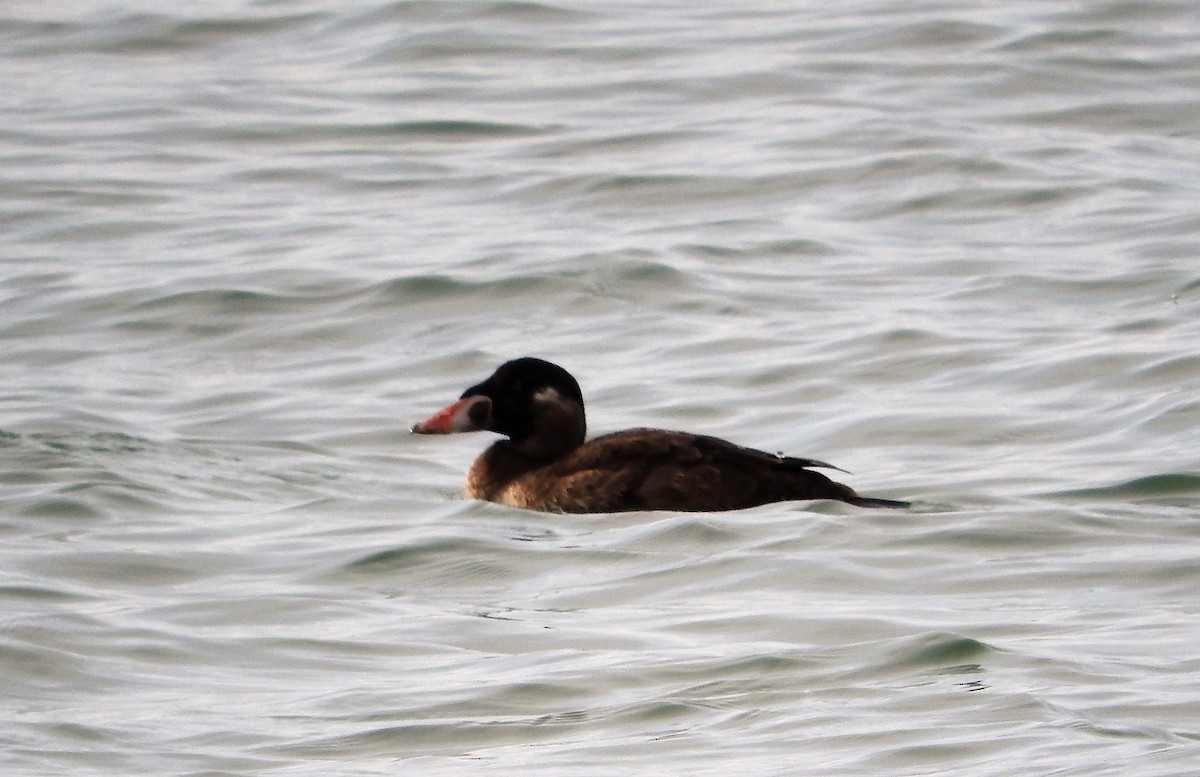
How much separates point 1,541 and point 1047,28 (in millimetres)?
13063

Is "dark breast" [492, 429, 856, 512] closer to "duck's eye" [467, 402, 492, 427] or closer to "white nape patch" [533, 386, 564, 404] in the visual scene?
"white nape patch" [533, 386, 564, 404]

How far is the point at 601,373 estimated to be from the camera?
1262 cm

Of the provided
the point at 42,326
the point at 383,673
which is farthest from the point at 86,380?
the point at 383,673

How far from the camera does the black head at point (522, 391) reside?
10141 mm

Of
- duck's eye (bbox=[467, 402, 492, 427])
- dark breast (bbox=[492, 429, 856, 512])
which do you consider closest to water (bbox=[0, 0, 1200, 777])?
dark breast (bbox=[492, 429, 856, 512])

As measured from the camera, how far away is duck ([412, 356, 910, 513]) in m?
9.30

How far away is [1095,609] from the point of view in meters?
7.72

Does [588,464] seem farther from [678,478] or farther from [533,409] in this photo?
[533,409]

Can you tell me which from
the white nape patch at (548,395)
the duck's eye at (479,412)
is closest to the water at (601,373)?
the duck's eye at (479,412)

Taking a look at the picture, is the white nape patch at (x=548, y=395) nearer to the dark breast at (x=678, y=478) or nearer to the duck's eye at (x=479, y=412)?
the duck's eye at (x=479, y=412)

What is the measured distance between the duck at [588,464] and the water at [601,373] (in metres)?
0.15

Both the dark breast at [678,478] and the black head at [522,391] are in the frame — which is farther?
the black head at [522,391]

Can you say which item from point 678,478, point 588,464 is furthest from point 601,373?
point 678,478

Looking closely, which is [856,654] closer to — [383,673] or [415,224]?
[383,673]
